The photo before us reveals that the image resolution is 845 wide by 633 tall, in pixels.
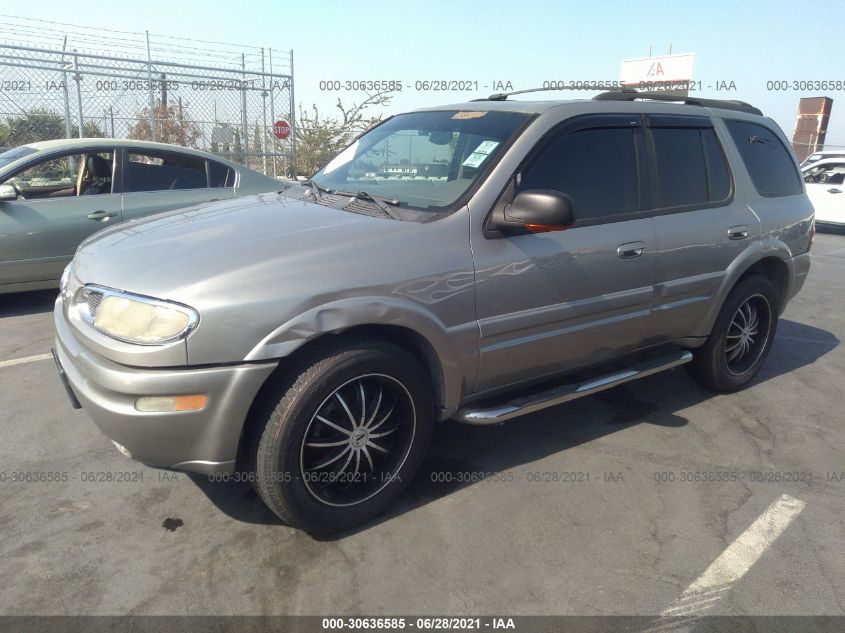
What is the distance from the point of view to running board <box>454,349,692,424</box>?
3.03m

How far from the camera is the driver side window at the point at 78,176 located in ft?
19.4

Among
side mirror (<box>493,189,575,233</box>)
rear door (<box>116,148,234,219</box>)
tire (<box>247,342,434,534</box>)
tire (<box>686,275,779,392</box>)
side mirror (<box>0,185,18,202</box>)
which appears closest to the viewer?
tire (<box>247,342,434,534</box>)

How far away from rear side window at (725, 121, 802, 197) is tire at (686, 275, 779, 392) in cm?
66

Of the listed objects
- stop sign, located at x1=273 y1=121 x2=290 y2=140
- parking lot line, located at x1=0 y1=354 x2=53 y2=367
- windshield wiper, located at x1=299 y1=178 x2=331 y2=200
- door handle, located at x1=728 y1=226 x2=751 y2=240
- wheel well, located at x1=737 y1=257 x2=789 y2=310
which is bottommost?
parking lot line, located at x1=0 y1=354 x2=53 y2=367

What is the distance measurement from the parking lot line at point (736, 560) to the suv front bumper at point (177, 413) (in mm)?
1757

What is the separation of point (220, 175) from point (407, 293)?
15.2 ft

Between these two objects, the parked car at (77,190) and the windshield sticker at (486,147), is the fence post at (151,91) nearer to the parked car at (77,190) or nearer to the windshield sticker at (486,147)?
the parked car at (77,190)

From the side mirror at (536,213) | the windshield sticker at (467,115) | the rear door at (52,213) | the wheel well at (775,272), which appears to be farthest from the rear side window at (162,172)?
the wheel well at (775,272)

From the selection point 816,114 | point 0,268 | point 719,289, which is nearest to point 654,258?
point 719,289

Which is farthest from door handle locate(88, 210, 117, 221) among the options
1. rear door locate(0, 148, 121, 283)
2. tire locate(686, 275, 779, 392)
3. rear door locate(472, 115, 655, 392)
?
tire locate(686, 275, 779, 392)

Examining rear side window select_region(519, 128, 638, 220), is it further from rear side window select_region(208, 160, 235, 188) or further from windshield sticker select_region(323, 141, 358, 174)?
rear side window select_region(208, 160, 235, 188)

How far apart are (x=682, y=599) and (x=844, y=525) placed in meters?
1.10

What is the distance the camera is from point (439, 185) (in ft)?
10.5

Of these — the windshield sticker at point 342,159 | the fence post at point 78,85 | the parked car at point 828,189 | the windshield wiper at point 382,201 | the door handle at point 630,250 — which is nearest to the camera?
the windshield wiper at point 382,201
